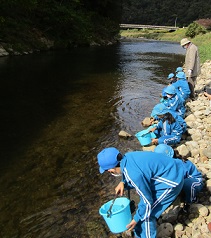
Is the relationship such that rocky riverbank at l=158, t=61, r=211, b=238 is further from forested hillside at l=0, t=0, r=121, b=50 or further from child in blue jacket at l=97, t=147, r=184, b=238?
forested hillside at l=0, t=0, r=121, b=50

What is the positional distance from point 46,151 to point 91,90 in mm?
6190

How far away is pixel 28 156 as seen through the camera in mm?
6293

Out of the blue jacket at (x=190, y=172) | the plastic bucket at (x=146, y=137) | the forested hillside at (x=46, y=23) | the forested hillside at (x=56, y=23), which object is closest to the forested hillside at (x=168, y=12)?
the forested hillside at (x=56, y=23)

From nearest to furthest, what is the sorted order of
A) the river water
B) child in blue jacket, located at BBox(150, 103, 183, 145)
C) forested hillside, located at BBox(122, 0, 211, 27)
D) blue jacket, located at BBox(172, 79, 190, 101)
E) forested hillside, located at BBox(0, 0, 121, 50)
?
the river water → child in blue jacket, located at BBox(150, 103, 183, 145) → blue jacket, located at BBox(172, 79, 190, 101) → forested hillside, located at BBox(0, 0, 121, 50) → forested hillside, located at BBox(122, 0, 211, 27)

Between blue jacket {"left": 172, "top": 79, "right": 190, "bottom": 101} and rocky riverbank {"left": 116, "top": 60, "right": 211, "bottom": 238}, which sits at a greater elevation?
blue jacket {"left": 172, "top": 79, "right": 190, "bottom": 101}

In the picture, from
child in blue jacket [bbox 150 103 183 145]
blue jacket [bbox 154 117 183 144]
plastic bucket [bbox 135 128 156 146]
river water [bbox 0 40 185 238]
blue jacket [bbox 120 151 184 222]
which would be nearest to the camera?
blue jacket [bbox 120 151 184 222]

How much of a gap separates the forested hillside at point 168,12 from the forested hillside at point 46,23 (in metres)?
81.3

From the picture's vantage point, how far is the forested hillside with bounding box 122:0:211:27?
112m

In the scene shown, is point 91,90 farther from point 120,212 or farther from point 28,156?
point 120,212

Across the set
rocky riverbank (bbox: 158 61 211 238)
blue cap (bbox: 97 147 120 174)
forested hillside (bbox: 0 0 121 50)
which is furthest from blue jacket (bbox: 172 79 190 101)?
forested hillside (bbox: 0 0 121 50)

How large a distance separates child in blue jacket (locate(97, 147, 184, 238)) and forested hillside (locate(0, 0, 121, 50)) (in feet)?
67.8

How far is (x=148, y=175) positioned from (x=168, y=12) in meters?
133

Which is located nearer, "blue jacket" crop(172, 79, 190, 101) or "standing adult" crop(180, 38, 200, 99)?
"blue jacket" crop(172, 79, 190, 101)

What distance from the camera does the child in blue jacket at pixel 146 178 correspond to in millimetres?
2996
